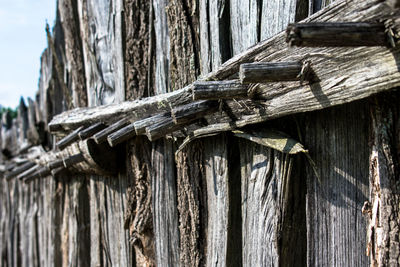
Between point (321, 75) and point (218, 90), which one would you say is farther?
point (218, 90)

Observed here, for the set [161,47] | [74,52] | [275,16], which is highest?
[74,52]

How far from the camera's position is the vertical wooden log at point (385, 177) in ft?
4.17

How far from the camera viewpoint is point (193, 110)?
1801 mm

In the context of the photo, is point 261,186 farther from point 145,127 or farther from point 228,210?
point 145,127

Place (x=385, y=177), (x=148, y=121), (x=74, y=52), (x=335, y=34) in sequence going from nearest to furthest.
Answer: (x=335, y=34) < (x=385, y=177) < (x=148, y=121) < (x=74, y=52)

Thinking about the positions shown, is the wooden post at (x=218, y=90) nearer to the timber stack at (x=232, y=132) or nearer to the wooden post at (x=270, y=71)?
the timber stack at (x=232, y=132)

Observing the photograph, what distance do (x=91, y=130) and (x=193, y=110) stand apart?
102cm

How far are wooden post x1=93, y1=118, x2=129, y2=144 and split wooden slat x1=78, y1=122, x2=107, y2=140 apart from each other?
0.45 feet

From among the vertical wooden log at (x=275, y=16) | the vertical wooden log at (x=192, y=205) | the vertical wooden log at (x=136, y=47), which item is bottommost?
the vertical wooden log at (x=192, y=205)

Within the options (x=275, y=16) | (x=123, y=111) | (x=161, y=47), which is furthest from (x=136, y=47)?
(x=275, y=16)

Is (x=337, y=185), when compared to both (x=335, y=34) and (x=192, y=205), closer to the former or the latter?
(x=335, y=34)

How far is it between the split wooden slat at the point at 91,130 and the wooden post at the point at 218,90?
1169mm

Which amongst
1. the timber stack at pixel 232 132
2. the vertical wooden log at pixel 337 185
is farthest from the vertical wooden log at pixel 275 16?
the vertical wooden log at pixel 337 185

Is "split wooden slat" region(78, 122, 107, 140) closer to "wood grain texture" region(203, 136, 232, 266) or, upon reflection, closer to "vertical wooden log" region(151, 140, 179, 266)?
"vertical wooden log" region(151, 140, 179, 266)
